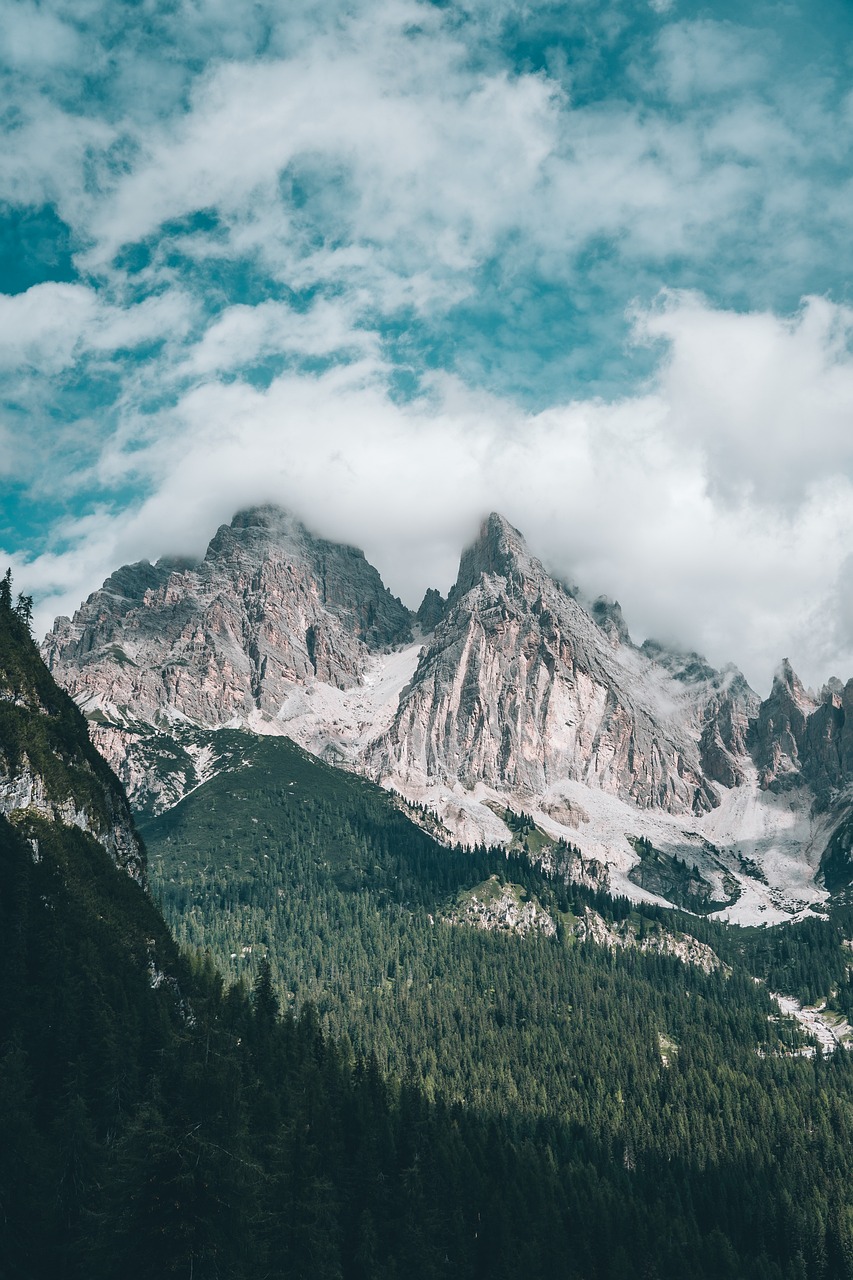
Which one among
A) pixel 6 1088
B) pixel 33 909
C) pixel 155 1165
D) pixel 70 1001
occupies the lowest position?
pixel 155 1165

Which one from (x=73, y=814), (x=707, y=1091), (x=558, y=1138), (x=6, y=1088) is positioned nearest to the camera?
(x=6, y=1088)

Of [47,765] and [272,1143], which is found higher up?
[47,765]

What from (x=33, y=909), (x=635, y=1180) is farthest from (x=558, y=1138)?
(x=33, y=909)

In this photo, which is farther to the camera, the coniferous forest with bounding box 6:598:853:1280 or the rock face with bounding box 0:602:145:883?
the rock face with bounding box 0:602:145:883

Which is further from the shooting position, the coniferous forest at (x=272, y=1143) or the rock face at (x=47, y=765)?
the rock face at (x=47, y=765)

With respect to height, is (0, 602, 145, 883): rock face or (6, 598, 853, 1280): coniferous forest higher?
(0, 602, 145, 883): rock face

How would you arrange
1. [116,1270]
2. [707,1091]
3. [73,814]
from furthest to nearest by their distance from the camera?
1. [707,1091]
2. [73,814]
3. [116,1270]

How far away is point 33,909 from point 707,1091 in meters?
138

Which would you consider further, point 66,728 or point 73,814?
point 66,728

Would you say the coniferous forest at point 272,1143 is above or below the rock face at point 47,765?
below

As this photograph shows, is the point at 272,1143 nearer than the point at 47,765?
Yes

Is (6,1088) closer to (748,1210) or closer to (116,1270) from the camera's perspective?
Answer: (116,1270)

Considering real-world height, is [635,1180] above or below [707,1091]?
below

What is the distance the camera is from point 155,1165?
147 feet
